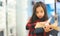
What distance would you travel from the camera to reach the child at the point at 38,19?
3.02 ft

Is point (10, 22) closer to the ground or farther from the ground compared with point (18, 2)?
closer to the ground

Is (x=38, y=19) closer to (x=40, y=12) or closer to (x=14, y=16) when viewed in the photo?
(x=40, y=12)

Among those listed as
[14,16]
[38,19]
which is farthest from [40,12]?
[14,16]

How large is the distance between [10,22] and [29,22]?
0.15 meters

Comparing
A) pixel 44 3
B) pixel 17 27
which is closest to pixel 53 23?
pixel 44 3

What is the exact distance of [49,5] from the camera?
2.98ft

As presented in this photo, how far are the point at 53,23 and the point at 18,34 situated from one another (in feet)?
0.93

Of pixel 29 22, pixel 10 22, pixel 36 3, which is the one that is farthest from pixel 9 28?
pixel 36 3

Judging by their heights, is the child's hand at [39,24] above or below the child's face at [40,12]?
below

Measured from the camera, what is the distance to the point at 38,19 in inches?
36.8

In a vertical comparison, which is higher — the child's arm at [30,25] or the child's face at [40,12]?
the child's face at [40,12]

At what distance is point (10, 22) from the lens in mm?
970

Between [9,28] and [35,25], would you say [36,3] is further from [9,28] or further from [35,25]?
[9,28]

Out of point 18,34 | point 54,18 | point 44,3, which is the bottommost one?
point 18,34
